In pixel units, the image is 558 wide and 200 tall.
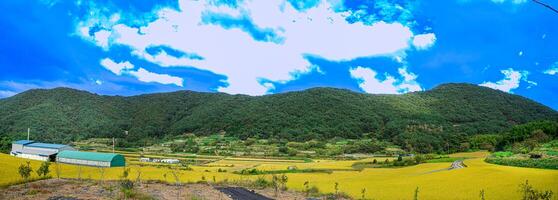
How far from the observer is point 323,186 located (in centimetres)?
3694

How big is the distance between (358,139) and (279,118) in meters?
27.2

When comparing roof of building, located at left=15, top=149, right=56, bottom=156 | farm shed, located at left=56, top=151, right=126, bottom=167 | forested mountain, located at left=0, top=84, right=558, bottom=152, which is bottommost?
farm shed, located at left=56, top=151, right=126, bottom=167

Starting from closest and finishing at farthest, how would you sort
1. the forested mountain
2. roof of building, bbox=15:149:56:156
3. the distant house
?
the distant house → roof of building, bbox=15:149:56:156 → the forested mountain

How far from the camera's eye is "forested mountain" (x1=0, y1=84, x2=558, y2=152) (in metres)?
124

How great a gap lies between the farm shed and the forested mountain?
61.2 meters

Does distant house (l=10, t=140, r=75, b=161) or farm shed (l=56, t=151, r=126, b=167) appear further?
distant house (l=10, t=140, r=75, b=161)

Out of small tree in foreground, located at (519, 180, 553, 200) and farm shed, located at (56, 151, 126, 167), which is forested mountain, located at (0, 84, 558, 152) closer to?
farm shed, located at (56, 151, 126, 167)

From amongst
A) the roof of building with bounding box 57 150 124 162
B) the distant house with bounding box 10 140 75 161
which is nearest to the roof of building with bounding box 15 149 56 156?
the distant house with bounding box 10 140 75 161

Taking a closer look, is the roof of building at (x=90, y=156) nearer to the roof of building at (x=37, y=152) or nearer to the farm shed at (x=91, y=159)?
the farm shed at (x=91, y=159)

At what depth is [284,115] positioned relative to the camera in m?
142

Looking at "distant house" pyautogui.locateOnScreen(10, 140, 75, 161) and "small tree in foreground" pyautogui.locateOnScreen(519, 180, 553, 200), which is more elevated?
"distant house" pyautogui.locateOnScreen(10, 140, 75, 161)

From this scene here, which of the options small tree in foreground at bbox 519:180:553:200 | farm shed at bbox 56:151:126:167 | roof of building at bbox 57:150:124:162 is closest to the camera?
small tree in foreground at bbox 519:180:553:200

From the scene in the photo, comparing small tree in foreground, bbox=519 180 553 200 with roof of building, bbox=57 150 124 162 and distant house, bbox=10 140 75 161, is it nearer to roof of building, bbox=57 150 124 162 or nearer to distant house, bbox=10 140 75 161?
roof of building, bbox=57 150 124 162

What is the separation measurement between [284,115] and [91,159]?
92.1m
